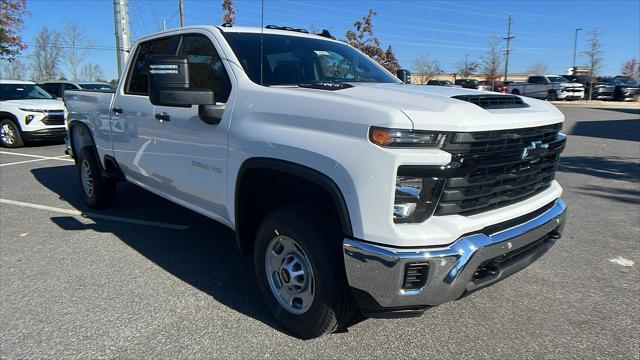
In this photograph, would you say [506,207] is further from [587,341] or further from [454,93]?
[587,341]

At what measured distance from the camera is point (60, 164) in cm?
956

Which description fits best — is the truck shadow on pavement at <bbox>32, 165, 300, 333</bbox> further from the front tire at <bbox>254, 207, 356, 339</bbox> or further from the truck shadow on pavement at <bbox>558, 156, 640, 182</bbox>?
the truck shadow on pavement at <bbox>558, 156, 640, 182</bbox>

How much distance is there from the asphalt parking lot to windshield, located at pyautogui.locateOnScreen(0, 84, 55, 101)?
339 inches

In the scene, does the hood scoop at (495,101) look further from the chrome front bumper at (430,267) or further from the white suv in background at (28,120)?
the white suv in background at (28,120)

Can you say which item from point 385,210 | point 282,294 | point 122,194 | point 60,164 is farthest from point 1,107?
point 385,210

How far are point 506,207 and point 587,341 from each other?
1.05 metres

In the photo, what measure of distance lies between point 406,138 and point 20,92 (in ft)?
46.0

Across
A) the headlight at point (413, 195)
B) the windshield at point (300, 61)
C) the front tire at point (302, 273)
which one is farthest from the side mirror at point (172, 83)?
the headlight at point (413, 195)

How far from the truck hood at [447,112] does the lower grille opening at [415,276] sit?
692mm

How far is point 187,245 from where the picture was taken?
4773mm

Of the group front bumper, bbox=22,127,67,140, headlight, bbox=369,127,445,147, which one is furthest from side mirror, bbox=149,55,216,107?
front bumper, bbox=22,127,67,140

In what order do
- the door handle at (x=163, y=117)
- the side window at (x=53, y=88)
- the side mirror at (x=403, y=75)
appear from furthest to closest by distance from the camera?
the side window at (x=53, y=88) → the side mirror at (x=403, y=75) → the door handle at (x=163, y=117)

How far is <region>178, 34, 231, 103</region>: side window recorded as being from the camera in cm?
351

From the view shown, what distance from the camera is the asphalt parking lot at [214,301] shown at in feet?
9.62
